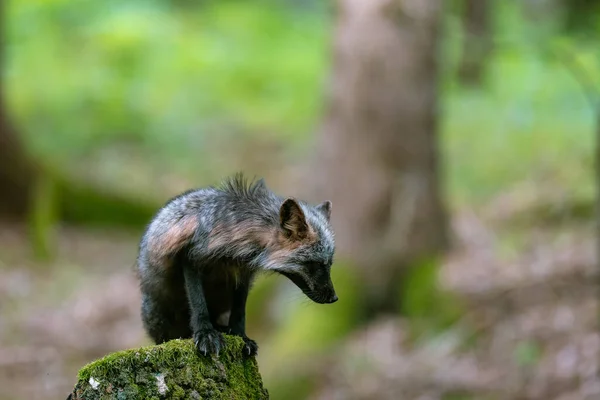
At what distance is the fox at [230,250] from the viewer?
455cm

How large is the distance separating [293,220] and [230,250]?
38 cm

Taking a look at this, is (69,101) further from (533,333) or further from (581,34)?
(533,333)

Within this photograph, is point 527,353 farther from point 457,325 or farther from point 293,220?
point 293,220

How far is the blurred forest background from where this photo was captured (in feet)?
31.7

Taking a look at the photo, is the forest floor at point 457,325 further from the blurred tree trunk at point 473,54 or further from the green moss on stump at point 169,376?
the blurred tree trunk at point 473,54

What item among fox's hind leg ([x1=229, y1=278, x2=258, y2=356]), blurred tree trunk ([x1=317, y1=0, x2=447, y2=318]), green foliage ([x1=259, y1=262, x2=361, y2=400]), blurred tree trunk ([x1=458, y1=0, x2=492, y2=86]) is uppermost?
blurred tree trunk ([x1=458, y1=0, x2=492, y2=86])

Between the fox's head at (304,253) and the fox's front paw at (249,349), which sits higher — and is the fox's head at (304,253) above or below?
above

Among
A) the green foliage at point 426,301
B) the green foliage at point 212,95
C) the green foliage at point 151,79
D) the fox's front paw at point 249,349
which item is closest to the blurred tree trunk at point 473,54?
the green foliage at point 212,95

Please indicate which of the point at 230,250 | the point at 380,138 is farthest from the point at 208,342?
the point at 380,138

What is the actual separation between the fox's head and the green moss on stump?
0.63 m

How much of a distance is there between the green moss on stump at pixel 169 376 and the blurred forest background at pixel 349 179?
17.3 feet

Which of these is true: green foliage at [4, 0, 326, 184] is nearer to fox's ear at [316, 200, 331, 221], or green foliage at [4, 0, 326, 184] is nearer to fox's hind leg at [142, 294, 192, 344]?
fox's hind leg at [142, 294, 192, 344]

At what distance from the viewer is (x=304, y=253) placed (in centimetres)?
455

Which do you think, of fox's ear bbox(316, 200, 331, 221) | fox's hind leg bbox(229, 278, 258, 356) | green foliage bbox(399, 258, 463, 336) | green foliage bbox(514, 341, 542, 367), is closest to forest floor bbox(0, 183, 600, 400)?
green foliage bbox(514, 341, 542, 367)
